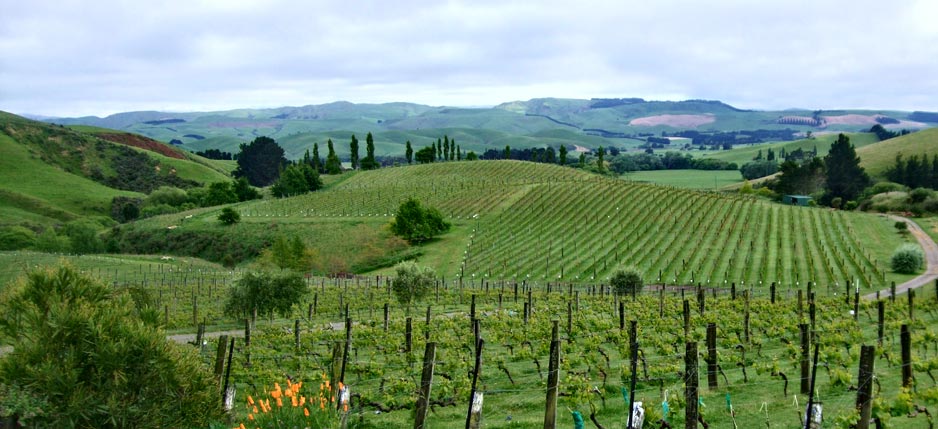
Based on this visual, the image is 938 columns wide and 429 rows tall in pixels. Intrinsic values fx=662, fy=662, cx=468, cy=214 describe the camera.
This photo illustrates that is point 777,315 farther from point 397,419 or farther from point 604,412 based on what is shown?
point 397,419

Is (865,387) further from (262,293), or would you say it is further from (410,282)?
(262,293)

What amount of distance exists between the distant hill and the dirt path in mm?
136613

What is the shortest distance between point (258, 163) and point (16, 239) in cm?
9709

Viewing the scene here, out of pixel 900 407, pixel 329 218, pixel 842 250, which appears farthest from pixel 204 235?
pixel 900 407

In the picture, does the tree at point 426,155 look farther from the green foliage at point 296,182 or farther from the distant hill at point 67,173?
the distant hill at point 67,173

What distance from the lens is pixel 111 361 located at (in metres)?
12.4

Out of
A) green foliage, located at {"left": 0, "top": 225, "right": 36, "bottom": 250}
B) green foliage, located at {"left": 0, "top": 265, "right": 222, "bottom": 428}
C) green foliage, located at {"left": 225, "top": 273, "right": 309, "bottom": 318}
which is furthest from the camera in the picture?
green foliage, located at {"left": 0, "top": 225, "right": 36, "bottom": 250}

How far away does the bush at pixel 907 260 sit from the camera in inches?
2424

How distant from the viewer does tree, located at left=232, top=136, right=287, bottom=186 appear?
19538cm

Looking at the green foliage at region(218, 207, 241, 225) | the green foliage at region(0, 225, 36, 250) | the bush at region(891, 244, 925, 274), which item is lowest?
the green foliage at region(0, 225, 36, 250)

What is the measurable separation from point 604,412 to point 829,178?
5570 inches

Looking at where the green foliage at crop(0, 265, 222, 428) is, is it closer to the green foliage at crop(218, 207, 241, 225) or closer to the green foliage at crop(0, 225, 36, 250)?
the green foliage at crop(218, 207, 241, 225)

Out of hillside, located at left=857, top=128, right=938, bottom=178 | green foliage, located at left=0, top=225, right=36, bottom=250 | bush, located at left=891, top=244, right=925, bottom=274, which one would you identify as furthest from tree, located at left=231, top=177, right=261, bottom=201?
hillside, located at left=857, top=128, right=938, bottom=178

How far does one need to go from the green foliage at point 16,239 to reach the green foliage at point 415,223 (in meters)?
58.3
